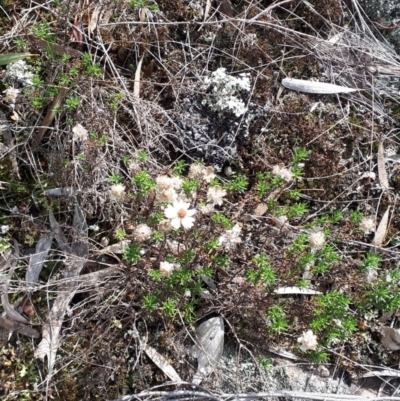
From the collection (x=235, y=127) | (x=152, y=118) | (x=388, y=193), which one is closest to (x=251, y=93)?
(x=235, y=127)

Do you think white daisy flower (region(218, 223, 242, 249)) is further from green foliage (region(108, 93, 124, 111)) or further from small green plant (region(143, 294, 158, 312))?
green foliage (region(108, 93, 124, 111))

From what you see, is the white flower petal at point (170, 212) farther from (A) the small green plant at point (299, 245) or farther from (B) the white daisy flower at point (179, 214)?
(A) the small green plant at point (299, 245)

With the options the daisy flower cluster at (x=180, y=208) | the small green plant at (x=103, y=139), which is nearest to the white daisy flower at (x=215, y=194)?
the daisy flower cluster at (x=180, y=208)

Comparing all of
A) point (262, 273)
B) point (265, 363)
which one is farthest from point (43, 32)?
point (265, 363)

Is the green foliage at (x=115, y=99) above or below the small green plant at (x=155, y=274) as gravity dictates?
above

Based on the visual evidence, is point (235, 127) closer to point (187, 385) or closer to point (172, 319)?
point (172, 319)

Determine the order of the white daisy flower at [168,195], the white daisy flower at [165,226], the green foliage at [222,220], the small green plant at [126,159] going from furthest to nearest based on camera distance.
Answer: the small green plant at [126,159] → the green foliage at [222,220] → the white daisy flower at [165,226] → the white daisy flower at [168,195]

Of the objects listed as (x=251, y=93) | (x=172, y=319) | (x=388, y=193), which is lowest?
(x=172, y=319)
